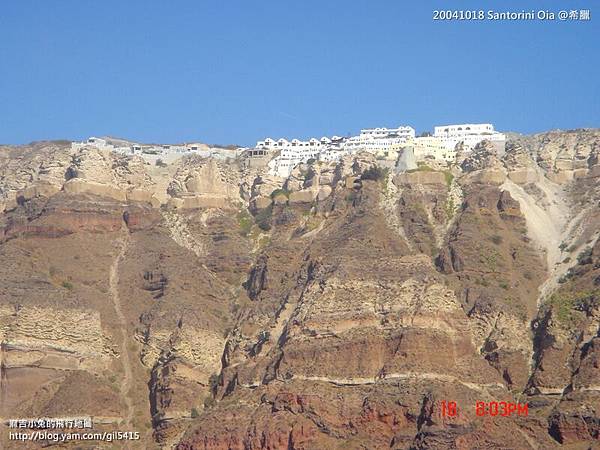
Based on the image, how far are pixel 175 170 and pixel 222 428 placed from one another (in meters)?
46.5

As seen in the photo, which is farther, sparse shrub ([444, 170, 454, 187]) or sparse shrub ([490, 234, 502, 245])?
sparse shrub ([444, 170, 454, 187])

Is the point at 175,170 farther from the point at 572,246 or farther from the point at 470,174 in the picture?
the point at 572,246

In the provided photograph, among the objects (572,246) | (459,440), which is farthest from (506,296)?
(459,440)

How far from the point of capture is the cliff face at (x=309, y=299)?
9438 cm

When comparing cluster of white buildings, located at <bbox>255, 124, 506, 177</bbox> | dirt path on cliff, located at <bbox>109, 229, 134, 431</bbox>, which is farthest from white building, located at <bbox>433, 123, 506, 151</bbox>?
dirt path on cliff, located at <bbox>109, 229, 134, 431</bbox>

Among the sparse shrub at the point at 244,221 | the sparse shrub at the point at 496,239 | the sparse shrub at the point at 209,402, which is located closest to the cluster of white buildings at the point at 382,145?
the sparse shrub at the point at 244,221

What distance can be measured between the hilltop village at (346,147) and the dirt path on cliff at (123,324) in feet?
69.0

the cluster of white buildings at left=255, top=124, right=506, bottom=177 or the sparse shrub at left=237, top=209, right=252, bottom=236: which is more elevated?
the cluster of white buildings at left=255, top=124, right=506, bottom=177

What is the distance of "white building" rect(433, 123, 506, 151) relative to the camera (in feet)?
452

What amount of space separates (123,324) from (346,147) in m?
36.4

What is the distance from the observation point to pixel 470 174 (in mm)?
125000
